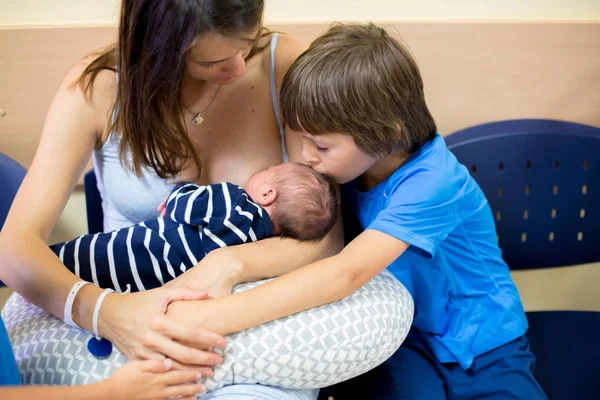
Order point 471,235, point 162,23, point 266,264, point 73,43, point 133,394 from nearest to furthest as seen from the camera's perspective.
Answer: point 133,394
point 162,23
point 266,264
point 471,235
point 73,43

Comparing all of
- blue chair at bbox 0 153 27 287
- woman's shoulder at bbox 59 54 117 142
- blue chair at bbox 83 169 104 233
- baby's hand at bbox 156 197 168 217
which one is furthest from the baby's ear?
blue chair at bbox 0 153 27 287

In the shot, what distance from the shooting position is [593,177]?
1.58 meters

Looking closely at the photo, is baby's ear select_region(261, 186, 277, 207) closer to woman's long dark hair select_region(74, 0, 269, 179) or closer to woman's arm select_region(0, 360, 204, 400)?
woman's long dark hair select_region(74, 0, 269, 179)

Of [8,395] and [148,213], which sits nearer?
[8,395]

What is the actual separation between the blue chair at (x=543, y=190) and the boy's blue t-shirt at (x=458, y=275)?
0.84ft

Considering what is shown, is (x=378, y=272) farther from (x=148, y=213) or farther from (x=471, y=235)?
(x=148, y=213)

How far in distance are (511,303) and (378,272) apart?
0.42m

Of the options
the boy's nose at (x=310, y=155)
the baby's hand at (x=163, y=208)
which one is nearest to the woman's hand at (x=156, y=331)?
the baby's hand at (x=163, y=208)

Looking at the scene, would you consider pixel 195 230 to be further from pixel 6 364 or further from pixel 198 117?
pixel 6 364

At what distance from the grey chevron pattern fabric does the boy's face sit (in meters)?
0.28

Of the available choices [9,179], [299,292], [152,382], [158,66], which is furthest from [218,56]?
[9,179]

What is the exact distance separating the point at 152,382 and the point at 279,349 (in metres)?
0.21

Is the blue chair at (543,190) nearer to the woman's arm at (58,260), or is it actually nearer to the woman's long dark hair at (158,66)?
the woman's long dark hair at (158,66)

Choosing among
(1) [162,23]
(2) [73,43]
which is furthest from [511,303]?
(2) [73,43]
